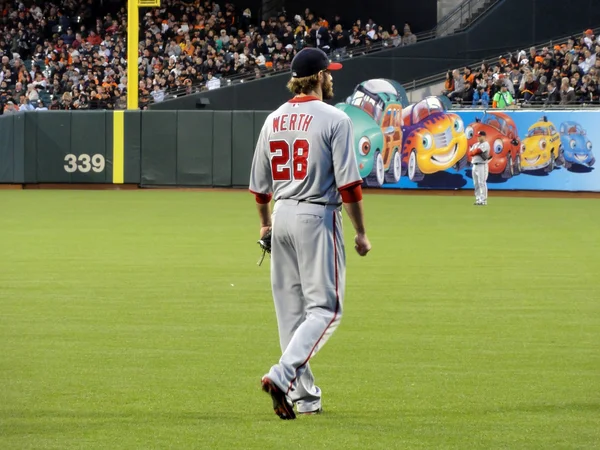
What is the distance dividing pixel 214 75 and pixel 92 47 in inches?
227

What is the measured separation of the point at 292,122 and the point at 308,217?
0.59 meters

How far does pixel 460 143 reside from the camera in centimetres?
3416

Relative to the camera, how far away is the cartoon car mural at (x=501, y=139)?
33656 mm

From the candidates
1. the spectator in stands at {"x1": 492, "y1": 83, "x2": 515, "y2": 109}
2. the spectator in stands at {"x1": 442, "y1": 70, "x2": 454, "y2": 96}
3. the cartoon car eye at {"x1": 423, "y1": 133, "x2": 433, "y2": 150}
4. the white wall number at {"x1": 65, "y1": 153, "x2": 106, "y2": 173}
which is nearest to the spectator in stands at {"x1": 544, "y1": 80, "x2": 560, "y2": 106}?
the spectator in stands at {"x1": 492, "y1": 83, "x2": 515, "y2": 109}

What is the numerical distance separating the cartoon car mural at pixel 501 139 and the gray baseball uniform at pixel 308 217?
90.2ft

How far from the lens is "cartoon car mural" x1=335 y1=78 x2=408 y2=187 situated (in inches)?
1372

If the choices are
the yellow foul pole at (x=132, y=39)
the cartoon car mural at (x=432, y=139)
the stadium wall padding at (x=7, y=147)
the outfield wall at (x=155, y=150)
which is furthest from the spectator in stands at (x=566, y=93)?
the stadium wall padding at (x=7, y=147)

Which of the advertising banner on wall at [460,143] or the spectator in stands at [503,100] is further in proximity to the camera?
the spectator in stands at [503,100]

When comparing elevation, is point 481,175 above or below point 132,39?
below

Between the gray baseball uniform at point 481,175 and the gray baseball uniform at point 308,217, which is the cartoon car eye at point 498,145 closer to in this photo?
the gray baseball uniform at point 481,175

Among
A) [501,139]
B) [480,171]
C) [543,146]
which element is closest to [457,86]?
[501,139]

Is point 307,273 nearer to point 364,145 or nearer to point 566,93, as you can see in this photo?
point 566,93

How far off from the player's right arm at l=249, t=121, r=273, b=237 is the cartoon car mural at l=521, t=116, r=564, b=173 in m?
27.2

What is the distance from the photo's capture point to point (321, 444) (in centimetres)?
616
